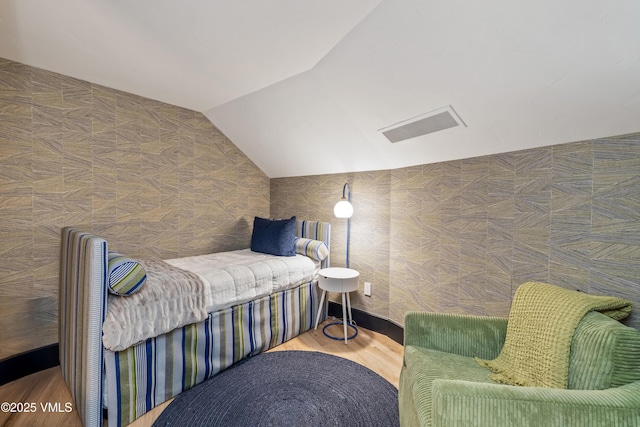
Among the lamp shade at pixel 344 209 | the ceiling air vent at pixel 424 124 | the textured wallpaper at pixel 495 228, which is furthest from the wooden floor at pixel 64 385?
the ceiling air vent at pixel 424 124

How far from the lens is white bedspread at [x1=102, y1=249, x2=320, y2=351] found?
1493 mm

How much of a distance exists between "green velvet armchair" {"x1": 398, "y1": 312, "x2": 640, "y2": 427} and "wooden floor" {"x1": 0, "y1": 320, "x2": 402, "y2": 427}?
0.82 m

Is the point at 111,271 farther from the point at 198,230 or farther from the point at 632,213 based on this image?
the point at 632,213

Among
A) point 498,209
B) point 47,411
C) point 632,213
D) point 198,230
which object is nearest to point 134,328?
point 47,411

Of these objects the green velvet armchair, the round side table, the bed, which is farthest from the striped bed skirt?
the green velvet armchair

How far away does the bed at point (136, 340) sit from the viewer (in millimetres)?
1411

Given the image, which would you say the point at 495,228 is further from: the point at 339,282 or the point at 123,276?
the point at 123,276

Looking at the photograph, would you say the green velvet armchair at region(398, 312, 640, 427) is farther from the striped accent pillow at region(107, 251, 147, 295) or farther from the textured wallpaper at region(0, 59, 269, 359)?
the textured wallpaper at region(0, 59, 269, 359)

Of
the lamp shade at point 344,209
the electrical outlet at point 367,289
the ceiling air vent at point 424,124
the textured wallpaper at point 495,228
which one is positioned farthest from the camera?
the electrical outlet at point 367,289

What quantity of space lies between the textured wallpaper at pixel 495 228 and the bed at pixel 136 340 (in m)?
0.98

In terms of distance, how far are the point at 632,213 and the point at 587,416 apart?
1064mm

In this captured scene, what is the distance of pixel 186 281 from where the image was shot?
1.82 m

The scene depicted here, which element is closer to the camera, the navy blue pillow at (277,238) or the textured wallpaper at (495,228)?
the textured wallpaper at (495,228)

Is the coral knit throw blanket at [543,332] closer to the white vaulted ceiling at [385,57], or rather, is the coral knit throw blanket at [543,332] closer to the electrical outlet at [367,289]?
the white vaulted ceiling at [385,57]
